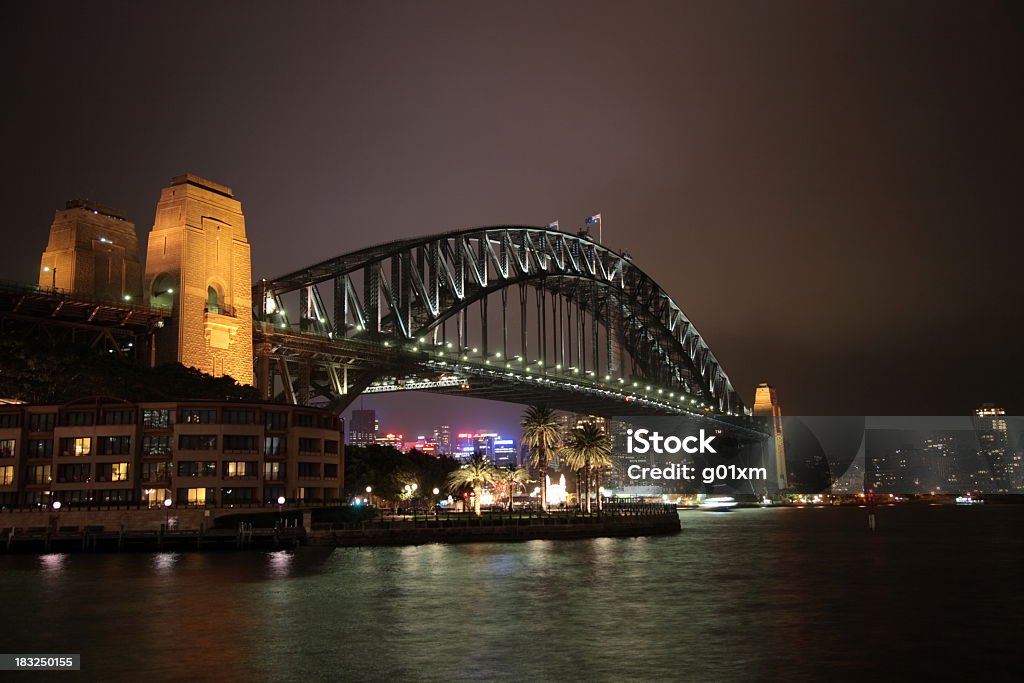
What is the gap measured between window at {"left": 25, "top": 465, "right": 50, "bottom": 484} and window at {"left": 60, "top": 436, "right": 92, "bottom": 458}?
2187 millimetres

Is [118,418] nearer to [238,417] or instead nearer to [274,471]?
[238,417]

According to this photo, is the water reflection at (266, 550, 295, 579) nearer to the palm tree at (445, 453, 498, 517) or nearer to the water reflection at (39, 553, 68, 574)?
the water reflection at (39, 553, 68, 574)

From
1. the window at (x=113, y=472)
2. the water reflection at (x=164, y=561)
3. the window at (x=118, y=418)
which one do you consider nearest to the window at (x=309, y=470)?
the window at (x=113, y=472)

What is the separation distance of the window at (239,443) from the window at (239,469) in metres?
0.88

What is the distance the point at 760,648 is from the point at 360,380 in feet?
242

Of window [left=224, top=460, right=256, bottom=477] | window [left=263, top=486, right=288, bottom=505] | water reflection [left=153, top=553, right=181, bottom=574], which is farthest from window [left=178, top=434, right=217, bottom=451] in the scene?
water reflection [left=153, top=553, right=181, bottom=574]

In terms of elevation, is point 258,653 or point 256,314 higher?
point 256,314

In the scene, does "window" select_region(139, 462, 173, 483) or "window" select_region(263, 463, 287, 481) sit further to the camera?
"window" select_region(263, 463, 287, 481)

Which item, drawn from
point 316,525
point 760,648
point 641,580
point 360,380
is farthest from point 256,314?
point 760,648

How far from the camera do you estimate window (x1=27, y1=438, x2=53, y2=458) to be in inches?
2886

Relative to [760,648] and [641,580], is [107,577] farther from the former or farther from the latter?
[760,648]

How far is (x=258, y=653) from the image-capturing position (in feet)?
104

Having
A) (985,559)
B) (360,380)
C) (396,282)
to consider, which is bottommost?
(985,559)

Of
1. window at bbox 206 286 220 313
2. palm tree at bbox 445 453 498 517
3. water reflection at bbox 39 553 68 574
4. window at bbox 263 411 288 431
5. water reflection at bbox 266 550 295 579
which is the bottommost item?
water reflection at bbox 266 550 295 579
